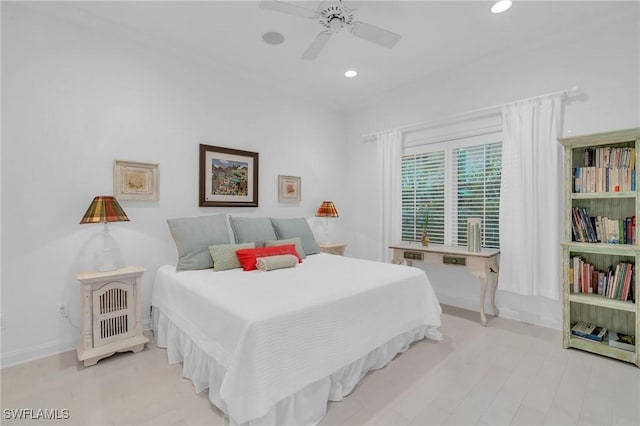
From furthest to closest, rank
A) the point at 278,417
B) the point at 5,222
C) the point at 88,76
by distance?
the point at 88,76, the point at 5,222, the point at 278,417

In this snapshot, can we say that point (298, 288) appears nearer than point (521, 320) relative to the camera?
Yes

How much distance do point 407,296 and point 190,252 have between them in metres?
1.95

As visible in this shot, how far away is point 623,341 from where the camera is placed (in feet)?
8.06

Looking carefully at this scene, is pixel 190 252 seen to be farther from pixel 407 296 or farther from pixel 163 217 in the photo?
pixel 407 296

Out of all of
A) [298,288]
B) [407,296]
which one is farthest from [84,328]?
[407,296]

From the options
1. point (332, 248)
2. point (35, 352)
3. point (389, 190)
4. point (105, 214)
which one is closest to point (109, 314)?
point (35, 352)

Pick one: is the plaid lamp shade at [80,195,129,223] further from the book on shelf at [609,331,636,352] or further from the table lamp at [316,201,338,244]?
the book on shelf at [609,331,636,352]

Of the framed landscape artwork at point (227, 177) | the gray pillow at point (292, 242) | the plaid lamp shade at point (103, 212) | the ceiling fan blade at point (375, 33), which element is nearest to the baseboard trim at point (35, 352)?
the plaid lamp shade at point (103, 212)

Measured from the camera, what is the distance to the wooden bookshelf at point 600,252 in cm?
237

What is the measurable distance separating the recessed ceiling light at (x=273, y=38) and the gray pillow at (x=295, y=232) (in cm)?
188

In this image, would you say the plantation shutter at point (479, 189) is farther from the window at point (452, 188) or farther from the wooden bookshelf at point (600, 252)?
the wooden bookshelf at point (600, 252)

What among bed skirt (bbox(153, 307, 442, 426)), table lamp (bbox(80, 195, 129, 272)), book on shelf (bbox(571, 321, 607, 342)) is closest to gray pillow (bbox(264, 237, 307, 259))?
bed skirt (bbox(153, 307, 442, 426))

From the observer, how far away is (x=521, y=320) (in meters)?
3.28

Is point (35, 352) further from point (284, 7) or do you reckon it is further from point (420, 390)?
point (284, 7)
